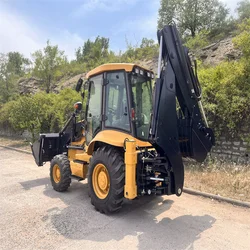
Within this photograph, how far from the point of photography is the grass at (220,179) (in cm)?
494

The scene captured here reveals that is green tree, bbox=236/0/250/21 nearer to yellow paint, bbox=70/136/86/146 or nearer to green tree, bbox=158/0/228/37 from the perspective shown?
green tree, bbox=158/0/228/37

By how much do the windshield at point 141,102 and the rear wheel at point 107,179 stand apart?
613mm

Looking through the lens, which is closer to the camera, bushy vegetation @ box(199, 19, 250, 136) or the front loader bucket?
the front loader bucket

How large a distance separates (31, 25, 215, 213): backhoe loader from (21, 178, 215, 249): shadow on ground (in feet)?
1.02

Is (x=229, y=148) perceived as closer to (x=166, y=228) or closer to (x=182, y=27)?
(x=166, y=228)

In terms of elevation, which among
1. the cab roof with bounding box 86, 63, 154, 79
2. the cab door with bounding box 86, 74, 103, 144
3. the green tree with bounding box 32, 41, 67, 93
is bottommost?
the cab door with bounding box 86, 74, 103, 144

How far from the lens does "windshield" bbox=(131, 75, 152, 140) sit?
4.20 meters

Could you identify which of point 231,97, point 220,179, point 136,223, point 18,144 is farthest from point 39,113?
point 136,223

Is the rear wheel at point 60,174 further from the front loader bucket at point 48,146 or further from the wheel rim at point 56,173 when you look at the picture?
the front loader bucket at point 48,146

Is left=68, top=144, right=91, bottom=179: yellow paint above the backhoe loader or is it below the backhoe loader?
below

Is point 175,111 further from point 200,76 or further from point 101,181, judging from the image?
point 200,76

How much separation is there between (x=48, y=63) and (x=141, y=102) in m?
18.6

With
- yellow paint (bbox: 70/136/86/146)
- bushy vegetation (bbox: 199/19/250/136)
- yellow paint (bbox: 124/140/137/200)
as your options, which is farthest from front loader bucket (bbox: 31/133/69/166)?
bushy vegetation (bbox: 199/19/250/136)

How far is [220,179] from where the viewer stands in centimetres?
552
